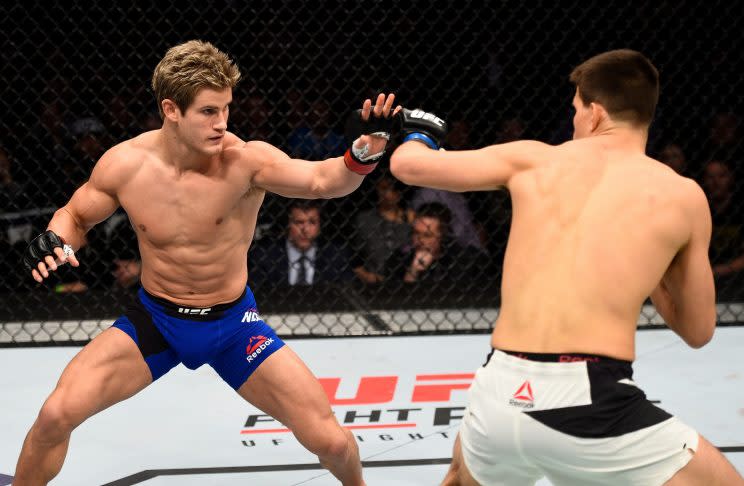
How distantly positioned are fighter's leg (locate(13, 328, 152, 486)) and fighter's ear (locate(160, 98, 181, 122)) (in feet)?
1.78

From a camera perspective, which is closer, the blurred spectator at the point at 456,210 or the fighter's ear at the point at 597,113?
the fighter's ear at the point at 597,113

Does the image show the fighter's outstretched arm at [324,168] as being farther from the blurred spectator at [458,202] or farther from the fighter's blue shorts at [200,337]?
the blurred spectator at [458,202]

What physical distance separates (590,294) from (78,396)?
3.98 feet

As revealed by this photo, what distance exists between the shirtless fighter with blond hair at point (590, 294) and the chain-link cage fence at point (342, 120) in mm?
2552

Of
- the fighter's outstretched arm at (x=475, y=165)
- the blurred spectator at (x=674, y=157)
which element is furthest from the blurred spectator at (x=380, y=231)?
the fighter's outstretched arm at (x=475, y=165)

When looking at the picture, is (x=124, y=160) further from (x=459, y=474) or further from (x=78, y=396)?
(x=459, y=474)

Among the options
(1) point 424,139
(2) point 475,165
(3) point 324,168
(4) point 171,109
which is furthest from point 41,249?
(2) point 475,165

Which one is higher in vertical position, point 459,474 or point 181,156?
point 181,156

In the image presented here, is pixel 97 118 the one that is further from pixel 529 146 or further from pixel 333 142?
pixel 529 146

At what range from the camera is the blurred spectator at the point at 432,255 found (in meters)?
4.48

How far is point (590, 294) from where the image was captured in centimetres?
169

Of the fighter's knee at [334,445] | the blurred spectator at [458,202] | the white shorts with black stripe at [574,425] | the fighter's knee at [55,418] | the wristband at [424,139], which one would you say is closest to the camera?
the white shorts with black stripe at [574,425]

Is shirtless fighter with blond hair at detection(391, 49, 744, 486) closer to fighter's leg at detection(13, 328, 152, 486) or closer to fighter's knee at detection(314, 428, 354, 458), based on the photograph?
fighter's knee at detection(314, 428, 354, 458)

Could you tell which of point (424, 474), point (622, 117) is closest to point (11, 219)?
point (424, 474)
